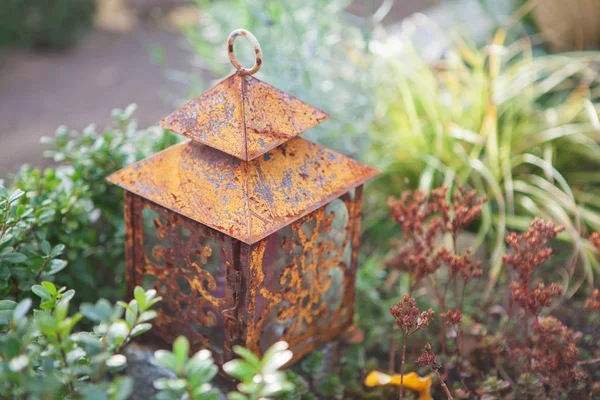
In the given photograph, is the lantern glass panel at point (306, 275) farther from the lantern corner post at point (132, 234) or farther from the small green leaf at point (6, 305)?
the small green leaf at point (6, 305)

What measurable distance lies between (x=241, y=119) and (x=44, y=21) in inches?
177

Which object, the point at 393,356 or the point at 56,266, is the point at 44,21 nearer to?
the point at 56,266

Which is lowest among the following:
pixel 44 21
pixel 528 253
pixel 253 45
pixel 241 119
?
pixel 528 253

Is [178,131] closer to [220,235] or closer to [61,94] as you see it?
[220,235]

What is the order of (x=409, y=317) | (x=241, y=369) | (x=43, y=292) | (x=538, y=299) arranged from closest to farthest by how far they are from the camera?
(x=241, y=369), (x=43, y=292), (x=409, y=317), (x=538, y=299)

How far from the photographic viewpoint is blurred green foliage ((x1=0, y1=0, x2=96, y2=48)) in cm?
482

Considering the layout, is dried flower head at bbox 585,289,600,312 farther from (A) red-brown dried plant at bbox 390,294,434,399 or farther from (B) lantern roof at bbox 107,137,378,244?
(B) lantern roof at bbox 107,137,378,244

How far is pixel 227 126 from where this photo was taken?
3.76ft

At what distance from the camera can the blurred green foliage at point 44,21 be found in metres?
4.82

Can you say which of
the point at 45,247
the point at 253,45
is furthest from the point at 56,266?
the point at 253,45

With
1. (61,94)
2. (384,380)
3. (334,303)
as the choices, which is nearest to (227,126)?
(334,303)

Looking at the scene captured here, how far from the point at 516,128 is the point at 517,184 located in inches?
14.3

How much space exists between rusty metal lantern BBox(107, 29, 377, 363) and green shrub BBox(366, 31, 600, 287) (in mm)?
904

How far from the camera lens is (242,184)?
1.15 m
